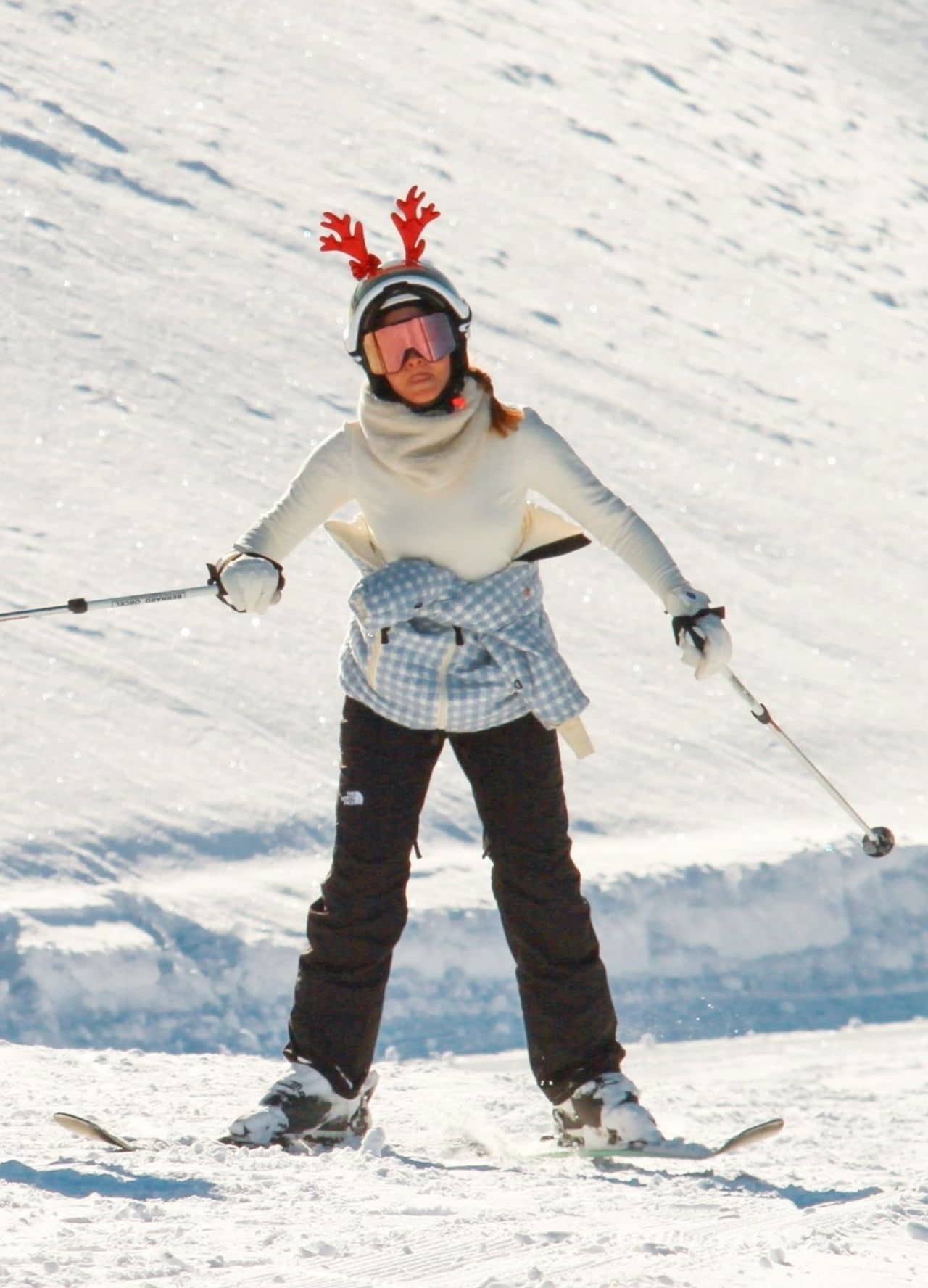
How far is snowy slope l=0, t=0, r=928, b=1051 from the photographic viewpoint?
215 inches

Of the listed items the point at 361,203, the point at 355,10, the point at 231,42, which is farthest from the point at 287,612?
the point at 355,10

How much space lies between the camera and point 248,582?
11.0 ft

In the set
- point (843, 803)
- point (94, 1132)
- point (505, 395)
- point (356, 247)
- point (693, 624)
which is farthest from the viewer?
point (505, 395)

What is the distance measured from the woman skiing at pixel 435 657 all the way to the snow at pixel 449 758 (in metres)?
0.23

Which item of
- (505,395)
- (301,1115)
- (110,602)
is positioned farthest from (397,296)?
(505,395)

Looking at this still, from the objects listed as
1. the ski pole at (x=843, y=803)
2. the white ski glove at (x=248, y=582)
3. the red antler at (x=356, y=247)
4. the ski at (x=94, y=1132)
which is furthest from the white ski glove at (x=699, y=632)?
the ski at (x=94, y=1132)

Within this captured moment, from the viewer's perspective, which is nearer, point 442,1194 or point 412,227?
point 442,1194

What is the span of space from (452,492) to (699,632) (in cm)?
53

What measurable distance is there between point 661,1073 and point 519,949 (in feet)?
4.95

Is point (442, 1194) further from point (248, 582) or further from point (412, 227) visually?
point (412, 227)

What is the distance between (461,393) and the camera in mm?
3398

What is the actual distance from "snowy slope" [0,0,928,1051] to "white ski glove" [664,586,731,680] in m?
2.05

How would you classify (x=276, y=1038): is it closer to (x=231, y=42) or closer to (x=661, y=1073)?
(x=661, y=1073)

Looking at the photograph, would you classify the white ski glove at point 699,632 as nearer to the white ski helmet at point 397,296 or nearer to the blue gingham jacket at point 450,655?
the blue gingham jacket at point 450,655
